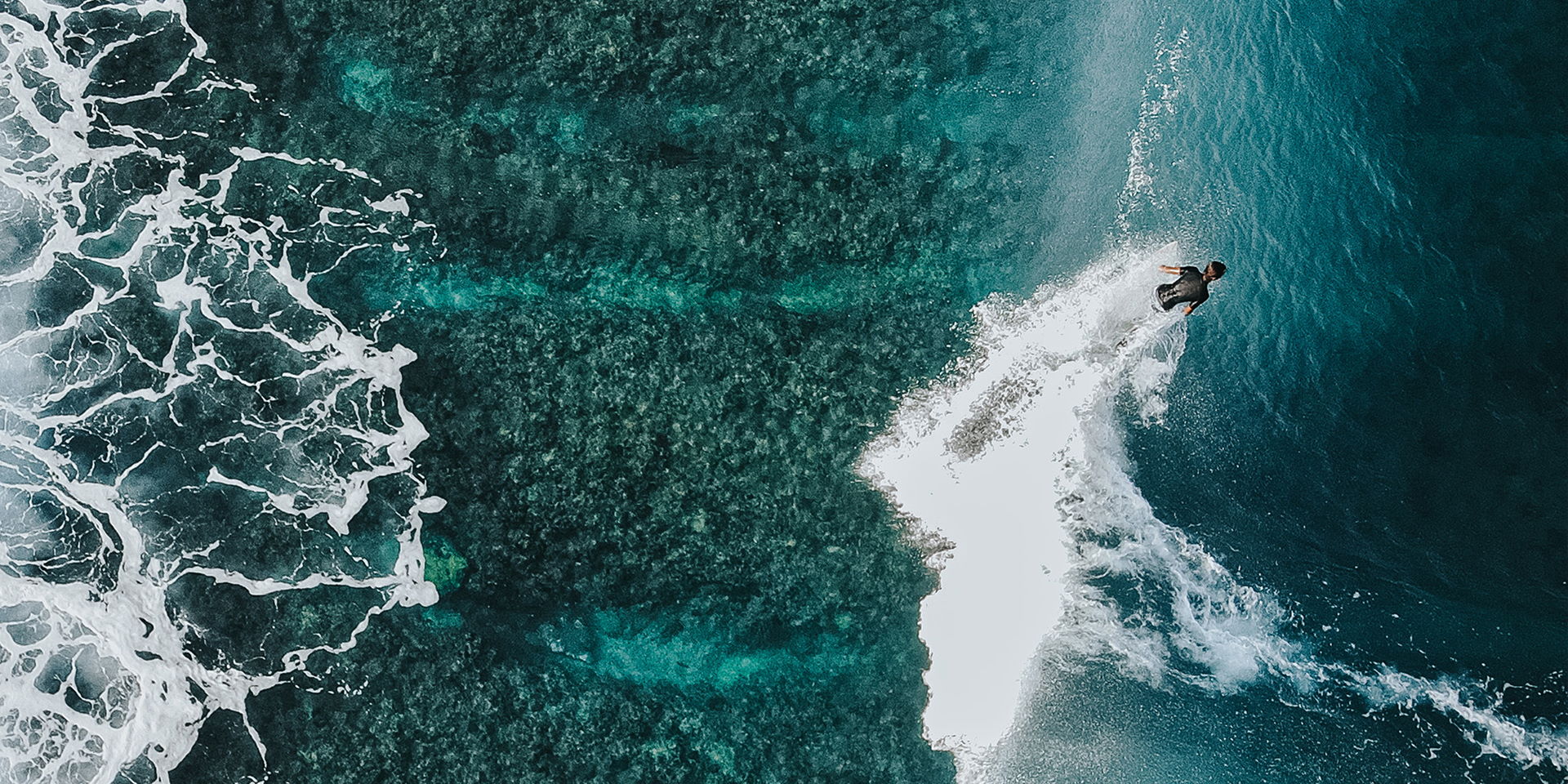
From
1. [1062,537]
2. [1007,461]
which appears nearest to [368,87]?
[1007,461]

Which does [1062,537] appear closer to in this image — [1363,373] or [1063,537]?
[1063,537]

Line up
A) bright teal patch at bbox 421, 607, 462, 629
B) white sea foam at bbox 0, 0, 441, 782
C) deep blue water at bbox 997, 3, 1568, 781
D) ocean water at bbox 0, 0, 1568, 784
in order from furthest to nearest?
deep blue water at bbox 997, 3, 1568, 781, bright teal patch at bbox 421, 607, 462, 629, ocean water at bbox 0, 0, 1568, 784, white sea foam at bbox 0, 0, 441, 782

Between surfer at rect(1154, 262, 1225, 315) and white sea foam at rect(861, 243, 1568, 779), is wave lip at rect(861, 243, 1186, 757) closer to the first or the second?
white sea foam at rect(861, 243, 1568, 779)

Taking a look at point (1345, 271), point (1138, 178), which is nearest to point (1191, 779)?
point (1345, 271)

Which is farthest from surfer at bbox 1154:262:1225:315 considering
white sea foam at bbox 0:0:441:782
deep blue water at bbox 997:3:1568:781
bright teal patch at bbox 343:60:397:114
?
bright teal patch at bbox 343:60:397:114

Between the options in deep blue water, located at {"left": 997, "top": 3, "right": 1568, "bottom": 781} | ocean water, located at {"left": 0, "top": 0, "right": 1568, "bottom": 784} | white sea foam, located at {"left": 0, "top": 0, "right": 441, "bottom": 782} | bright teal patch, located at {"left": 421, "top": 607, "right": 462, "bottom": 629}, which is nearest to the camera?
white sea foam, located at {"left": 0, "top": 0, "right": 441, "bottom": 782}

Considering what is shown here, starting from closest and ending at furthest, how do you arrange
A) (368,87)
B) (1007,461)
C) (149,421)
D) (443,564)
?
(149,421) → (443,564) → (368,87) → (1007,461)

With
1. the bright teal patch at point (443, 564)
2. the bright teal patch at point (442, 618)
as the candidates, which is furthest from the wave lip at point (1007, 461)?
the bright teal patch at point (442, 618)
